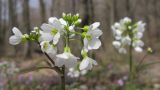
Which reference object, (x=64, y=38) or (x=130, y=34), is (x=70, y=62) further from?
(x=130, y=34)

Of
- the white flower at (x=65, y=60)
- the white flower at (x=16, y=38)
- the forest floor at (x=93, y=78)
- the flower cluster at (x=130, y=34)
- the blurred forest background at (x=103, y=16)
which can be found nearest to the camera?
the white flower at (x=65, y=60)

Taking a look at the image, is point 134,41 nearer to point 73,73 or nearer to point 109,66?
point 73,73

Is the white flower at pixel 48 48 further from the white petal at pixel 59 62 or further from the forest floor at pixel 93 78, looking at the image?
the forest floor at pixel 93 78

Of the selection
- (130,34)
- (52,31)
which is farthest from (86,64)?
(130,34)

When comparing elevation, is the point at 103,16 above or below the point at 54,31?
above

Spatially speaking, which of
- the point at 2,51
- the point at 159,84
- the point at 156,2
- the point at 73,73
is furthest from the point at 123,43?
the point at 156,2

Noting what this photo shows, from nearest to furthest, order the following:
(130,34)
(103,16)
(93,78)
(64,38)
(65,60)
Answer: (65,60), (64,38), (130,34), (93,78), (103,16)

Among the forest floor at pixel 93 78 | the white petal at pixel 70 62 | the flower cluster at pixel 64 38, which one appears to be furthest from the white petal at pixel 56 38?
the forest floor at pixel 93 78
